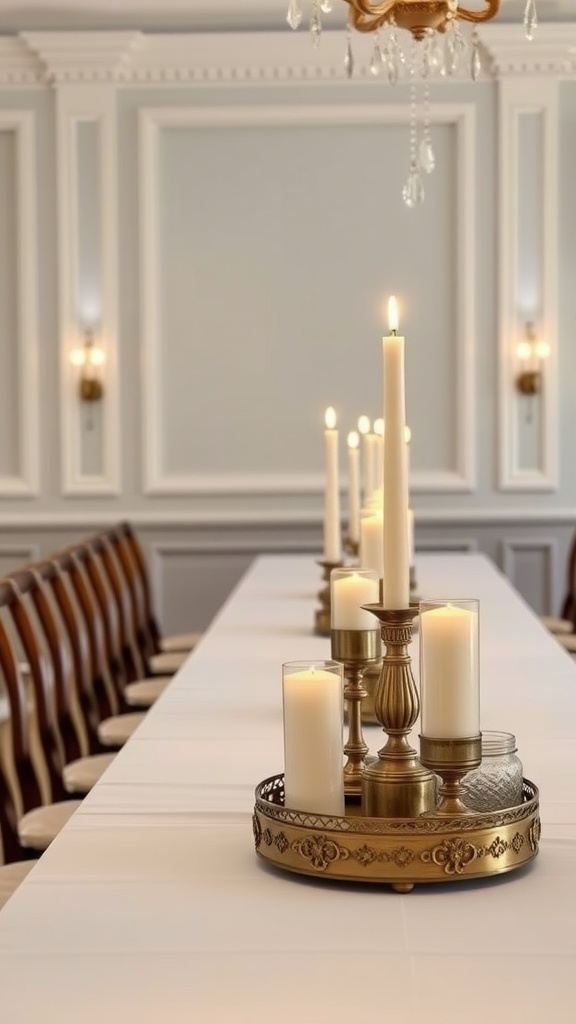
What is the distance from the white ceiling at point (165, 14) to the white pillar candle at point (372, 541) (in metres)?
3.77

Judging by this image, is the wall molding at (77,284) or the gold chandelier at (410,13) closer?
the gold chandelier at (410,13)

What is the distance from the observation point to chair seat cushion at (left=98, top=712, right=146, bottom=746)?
399 centimetres

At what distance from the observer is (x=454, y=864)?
1700mm

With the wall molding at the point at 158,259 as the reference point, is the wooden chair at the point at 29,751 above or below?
below

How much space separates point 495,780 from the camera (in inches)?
72.1

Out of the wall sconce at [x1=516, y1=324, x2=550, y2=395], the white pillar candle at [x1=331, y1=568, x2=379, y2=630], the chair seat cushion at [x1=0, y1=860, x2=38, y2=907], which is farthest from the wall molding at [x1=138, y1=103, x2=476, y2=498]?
the white pillar candle at [x1=331, y1=568, x2=379, y2=630]

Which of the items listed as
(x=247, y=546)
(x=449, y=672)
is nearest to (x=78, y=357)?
(x=247, y=546)

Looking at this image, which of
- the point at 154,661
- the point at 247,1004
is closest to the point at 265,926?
the point at 247,1004

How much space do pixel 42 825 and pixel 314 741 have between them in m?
1.51

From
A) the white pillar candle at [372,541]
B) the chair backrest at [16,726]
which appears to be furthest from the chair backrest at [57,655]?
the white pillar candle at [372,541]

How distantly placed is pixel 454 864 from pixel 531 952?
20 centimetres

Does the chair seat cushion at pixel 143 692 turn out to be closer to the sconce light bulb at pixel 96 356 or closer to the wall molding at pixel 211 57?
the sconce light bulb at pixel 96 356

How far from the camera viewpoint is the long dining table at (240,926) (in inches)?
55.4

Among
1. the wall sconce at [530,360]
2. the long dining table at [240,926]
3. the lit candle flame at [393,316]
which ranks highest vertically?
the wall sconce at [530,360]
